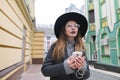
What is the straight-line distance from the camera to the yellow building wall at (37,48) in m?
14.2

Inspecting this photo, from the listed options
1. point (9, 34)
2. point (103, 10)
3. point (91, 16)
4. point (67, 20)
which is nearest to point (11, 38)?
point (9, 34)

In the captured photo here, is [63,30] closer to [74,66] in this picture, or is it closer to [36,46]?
[74,66]

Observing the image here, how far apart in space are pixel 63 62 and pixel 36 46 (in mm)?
13097

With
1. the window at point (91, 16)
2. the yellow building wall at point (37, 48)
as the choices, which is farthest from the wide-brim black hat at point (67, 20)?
the window at point (91, 16)

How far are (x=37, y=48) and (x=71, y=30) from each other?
508 inches

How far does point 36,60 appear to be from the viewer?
46.6 feet

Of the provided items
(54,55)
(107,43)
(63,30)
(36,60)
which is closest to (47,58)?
(54,55)

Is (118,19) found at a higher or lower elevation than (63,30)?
higher

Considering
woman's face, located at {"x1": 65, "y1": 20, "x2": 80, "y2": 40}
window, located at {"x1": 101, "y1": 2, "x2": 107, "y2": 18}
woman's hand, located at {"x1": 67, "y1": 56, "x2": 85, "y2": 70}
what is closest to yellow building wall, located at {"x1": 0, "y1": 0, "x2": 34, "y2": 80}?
woman's face, located at {"x1": 65, "y1": 20, "x2": 80, "y2": 40}

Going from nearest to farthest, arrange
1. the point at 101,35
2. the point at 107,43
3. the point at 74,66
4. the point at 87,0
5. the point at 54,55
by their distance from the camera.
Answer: the point at 74,66, the point at 54,55, the point at 107,43, the point at 101,35, the point at 87,0

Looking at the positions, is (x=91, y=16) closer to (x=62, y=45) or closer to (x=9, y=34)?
(x=9, y=34)

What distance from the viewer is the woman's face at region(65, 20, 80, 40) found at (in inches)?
64.5

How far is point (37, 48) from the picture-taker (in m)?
14.4

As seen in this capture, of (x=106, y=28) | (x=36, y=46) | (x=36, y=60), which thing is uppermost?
(x=106, y=28)
